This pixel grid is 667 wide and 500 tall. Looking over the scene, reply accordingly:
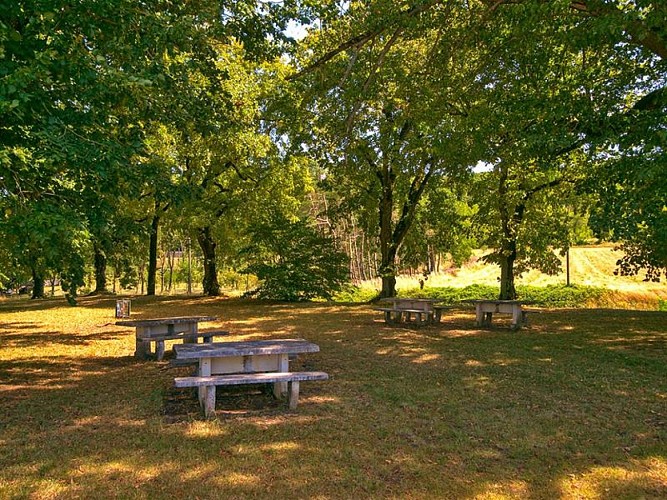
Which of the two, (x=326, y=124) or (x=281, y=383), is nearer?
(x=281, y=383)

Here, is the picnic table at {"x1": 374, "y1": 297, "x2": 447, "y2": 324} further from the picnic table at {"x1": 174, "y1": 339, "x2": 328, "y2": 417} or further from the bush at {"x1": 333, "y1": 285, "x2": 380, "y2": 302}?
the bush at {"x1": 333, "y1": 285, "x2": 380, "y2": 302}

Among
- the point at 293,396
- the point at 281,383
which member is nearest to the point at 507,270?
the point at 281,383

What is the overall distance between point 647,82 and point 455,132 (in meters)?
4.25

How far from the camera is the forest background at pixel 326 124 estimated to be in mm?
5078

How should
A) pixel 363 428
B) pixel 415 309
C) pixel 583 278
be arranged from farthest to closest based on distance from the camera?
pixel 583 278
pixel 415 309
pixel 363 428

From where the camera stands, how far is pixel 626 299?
86.3 ft

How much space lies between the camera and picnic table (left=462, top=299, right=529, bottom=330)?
1140cm

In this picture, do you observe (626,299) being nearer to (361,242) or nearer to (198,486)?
(361,242)

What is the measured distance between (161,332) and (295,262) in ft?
37.6

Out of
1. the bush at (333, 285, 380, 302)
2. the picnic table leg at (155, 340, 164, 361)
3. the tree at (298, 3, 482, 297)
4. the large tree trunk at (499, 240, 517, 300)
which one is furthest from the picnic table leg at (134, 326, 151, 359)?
the bush at (333, 285, 380, 302)

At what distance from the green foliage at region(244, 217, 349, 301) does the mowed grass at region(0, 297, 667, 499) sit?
10.9 meters

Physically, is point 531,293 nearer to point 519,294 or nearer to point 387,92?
point 519,294

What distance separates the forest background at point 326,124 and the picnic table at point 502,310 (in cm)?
267

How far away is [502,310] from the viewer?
11773mm
